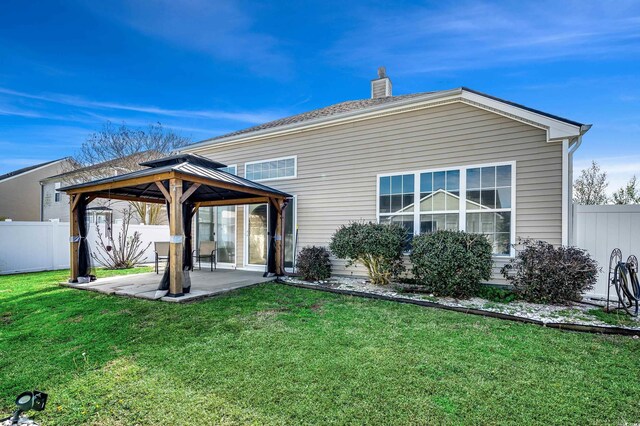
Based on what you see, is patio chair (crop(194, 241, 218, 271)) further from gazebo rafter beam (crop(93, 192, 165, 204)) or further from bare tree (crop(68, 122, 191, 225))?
bare tree (crop(68, 122, 191, 225))

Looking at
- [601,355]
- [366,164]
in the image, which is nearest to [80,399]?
[601,355]

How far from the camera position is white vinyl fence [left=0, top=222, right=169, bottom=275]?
8836 millimetres

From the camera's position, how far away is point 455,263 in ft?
17.7

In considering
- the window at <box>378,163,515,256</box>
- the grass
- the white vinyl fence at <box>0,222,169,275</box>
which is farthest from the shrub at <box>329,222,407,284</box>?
the white vinyl fence at <box>0,222,169,275</box>

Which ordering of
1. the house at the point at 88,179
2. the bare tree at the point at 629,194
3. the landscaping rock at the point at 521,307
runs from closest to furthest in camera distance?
the landscaping rock at the point at 521,307 → the bare tree at the point at 629,194 → the house at the point at 88,179

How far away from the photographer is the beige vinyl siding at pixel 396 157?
5.76 meters

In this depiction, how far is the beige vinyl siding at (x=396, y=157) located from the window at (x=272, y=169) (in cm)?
15

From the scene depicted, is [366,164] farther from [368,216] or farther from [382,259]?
[382,259]

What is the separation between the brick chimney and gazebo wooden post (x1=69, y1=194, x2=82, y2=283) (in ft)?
30.3

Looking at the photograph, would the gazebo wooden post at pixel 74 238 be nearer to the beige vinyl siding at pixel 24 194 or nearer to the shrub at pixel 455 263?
the shrub at pixel 455 263

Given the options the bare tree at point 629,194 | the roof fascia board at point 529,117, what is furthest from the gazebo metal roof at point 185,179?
the bare tree at point 629,194

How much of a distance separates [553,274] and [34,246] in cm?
1345

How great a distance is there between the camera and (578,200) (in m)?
14.1

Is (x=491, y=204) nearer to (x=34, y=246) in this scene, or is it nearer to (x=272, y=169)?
(x=272, y=169)
